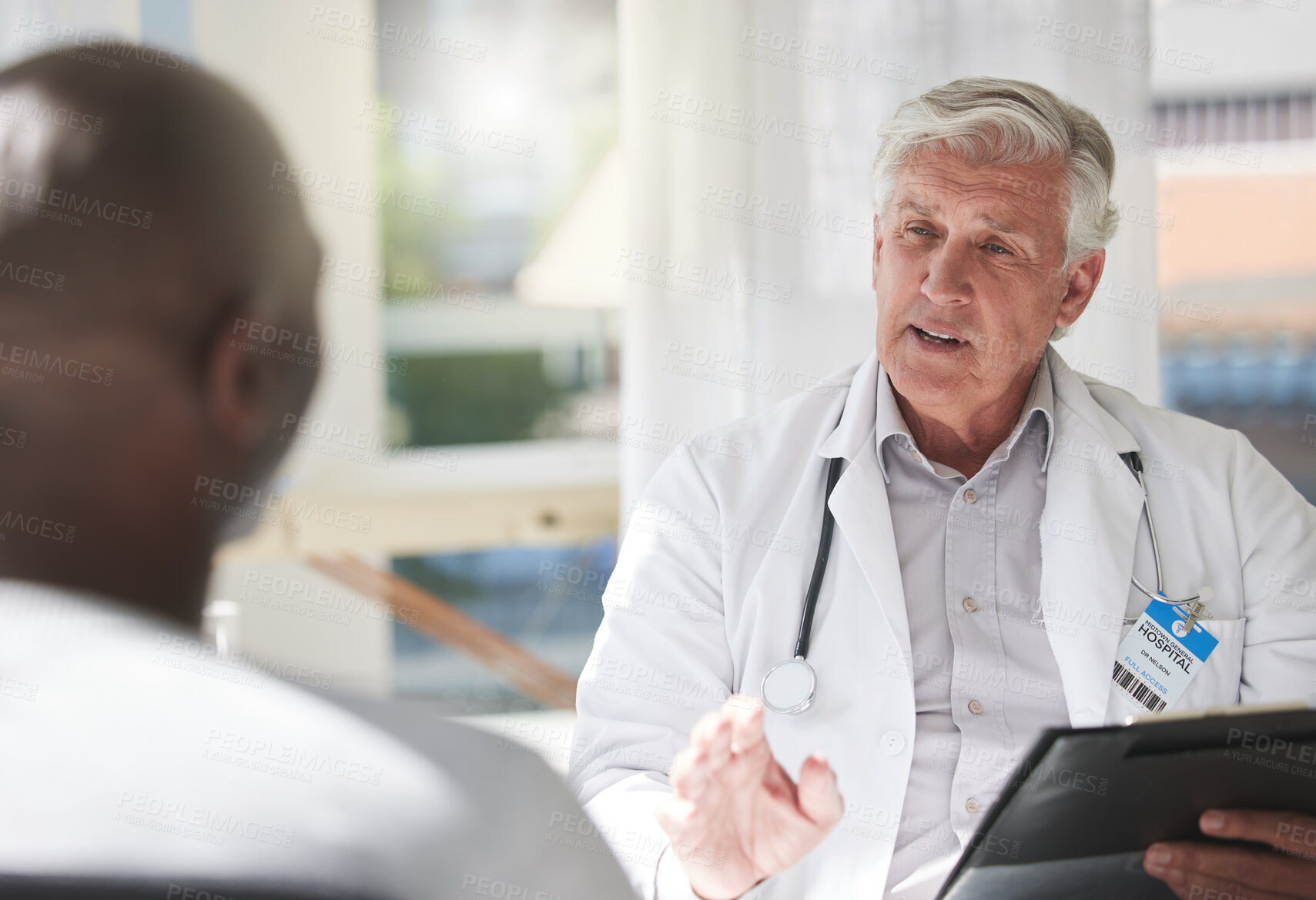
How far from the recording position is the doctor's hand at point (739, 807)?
96 cm

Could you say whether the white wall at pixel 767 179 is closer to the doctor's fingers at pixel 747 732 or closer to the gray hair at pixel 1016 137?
the gray hair at pixel 1016 137

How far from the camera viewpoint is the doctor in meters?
1.36

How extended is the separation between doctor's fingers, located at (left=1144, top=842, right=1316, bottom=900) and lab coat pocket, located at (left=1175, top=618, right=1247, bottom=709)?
0.32 m

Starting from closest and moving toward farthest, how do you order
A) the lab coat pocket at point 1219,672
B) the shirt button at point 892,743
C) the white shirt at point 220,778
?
the white shirt at point 220,778
the shirt button at point 892,743
the lab coat pocket at point 1219,672

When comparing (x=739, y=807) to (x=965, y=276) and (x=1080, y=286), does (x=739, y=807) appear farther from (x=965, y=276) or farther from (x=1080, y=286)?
(x=1080, y=286)

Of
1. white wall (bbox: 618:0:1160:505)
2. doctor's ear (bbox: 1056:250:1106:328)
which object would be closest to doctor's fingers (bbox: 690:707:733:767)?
doctor's ear (bbox: 1056:250:1106:328)

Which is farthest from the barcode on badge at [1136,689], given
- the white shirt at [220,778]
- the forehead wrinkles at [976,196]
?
the white shirt at [220,778]

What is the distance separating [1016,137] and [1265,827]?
0.99 m

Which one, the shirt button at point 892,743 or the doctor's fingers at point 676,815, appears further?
the shirt button at point 892,743

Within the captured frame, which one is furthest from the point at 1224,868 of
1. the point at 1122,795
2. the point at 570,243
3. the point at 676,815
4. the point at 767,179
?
the point at 570,243

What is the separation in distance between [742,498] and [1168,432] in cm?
68

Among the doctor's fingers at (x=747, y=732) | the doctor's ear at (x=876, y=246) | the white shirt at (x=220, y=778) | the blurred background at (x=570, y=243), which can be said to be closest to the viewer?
the white shirt at (x=220, y=778)

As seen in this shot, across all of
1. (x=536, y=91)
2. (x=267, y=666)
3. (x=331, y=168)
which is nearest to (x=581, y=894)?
(x=267, y=666)

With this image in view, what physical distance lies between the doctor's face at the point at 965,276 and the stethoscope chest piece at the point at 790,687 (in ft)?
1.50
